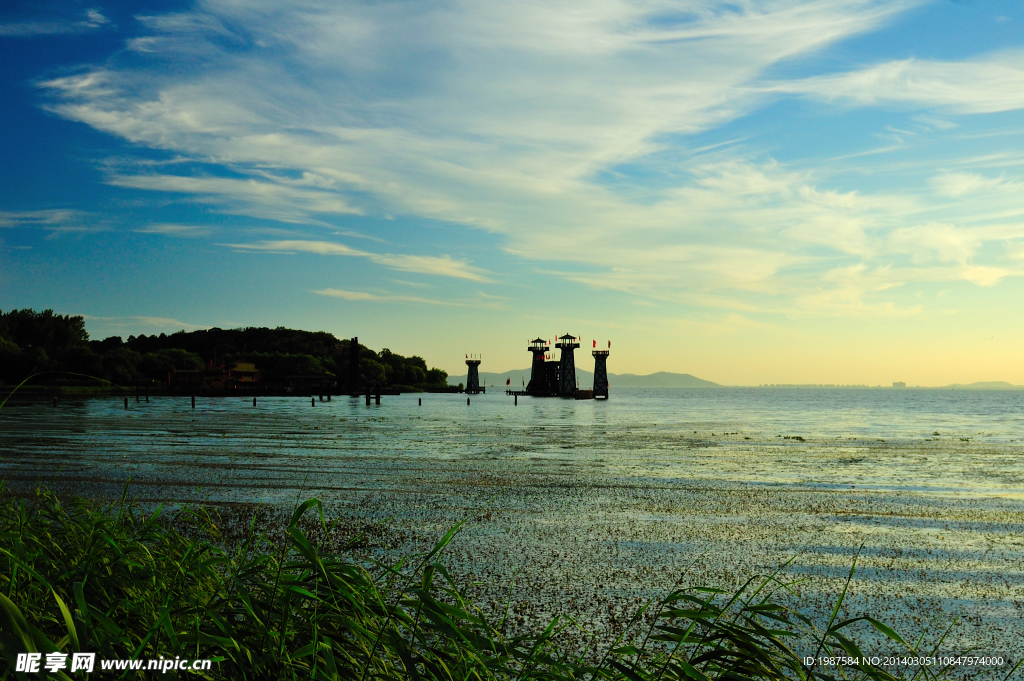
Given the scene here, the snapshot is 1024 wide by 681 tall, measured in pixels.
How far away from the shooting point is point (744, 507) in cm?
1434

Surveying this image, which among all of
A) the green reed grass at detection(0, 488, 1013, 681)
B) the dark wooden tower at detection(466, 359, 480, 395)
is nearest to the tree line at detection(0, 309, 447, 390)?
the dark wooden tower at detection(466, 359, 480, 395)

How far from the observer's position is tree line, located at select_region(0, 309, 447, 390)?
315 feet

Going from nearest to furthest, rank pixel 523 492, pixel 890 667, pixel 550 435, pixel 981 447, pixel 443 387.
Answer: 1. pixel 890 667
2. pixel 523 492
3. pixel 981 447
4. pixel 550 435
5. pixel 443 387

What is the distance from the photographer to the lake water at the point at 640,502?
27.7ft

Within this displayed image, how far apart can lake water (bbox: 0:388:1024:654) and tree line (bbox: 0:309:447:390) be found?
4583cm

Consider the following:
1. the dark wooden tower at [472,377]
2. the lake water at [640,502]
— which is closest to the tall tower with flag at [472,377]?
the dark wooden tower at [472,377]

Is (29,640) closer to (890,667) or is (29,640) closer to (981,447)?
(890,667)

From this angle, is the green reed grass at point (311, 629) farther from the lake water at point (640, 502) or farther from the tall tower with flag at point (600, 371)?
the tall tower with flag at point (600, 371)

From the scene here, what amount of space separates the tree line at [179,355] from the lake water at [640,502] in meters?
45.8

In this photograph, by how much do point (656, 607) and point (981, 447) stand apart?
30.8 meters

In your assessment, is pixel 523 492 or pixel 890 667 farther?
pixel 523 492

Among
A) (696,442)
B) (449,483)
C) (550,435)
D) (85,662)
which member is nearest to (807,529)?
(449,483)

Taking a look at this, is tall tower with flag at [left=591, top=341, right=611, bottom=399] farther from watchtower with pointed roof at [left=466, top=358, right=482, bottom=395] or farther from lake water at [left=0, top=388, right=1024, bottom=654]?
lake water at [left=0, top=388, right=1024, bottom=654]

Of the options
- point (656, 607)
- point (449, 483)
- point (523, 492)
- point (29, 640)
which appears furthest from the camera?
point (449, 483)
